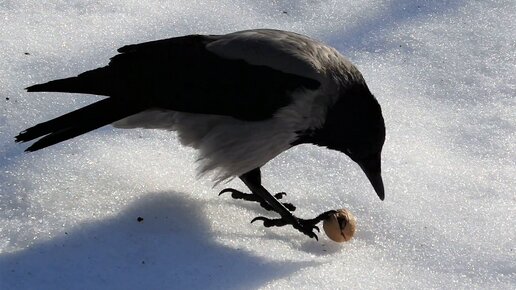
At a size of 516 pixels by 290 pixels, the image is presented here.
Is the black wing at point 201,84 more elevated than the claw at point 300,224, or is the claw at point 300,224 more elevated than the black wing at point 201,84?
the black wing at point 201,84

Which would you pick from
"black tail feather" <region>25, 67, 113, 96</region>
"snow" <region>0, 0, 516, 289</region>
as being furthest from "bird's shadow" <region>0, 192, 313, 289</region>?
"black tail feather" <region>25, 67, 113, 96</region>

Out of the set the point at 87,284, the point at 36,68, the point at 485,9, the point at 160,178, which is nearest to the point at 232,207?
the point at 160,178

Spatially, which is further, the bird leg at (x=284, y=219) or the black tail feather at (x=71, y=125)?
the bird leg at (x=284, y=219)

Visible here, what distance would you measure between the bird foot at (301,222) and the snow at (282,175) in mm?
46

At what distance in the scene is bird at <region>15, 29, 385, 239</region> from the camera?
3865 millimetres

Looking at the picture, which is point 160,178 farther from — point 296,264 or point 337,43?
point 337,43

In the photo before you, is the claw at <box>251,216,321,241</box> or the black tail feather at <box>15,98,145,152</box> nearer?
the black tail feather at <box>15,98,145,152</box>

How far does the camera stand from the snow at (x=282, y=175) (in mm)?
3600

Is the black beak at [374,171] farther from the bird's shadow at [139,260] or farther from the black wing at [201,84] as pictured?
the bird's shadow at [139,260]

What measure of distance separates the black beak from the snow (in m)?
0.10

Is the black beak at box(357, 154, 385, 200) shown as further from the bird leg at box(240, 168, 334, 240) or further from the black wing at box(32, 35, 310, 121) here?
the black wing at box(32, 35, 310, 121)

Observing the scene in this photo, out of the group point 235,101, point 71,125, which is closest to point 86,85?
point 71,125

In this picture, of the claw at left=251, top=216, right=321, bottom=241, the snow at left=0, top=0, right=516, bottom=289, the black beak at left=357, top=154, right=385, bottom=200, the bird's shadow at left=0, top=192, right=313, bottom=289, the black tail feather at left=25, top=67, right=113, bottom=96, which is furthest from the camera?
the black beak at left=357, top=154, right=385, bottom=200

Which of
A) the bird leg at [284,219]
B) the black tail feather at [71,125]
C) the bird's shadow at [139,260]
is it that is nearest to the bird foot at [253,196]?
the bird leg at [284,219]
